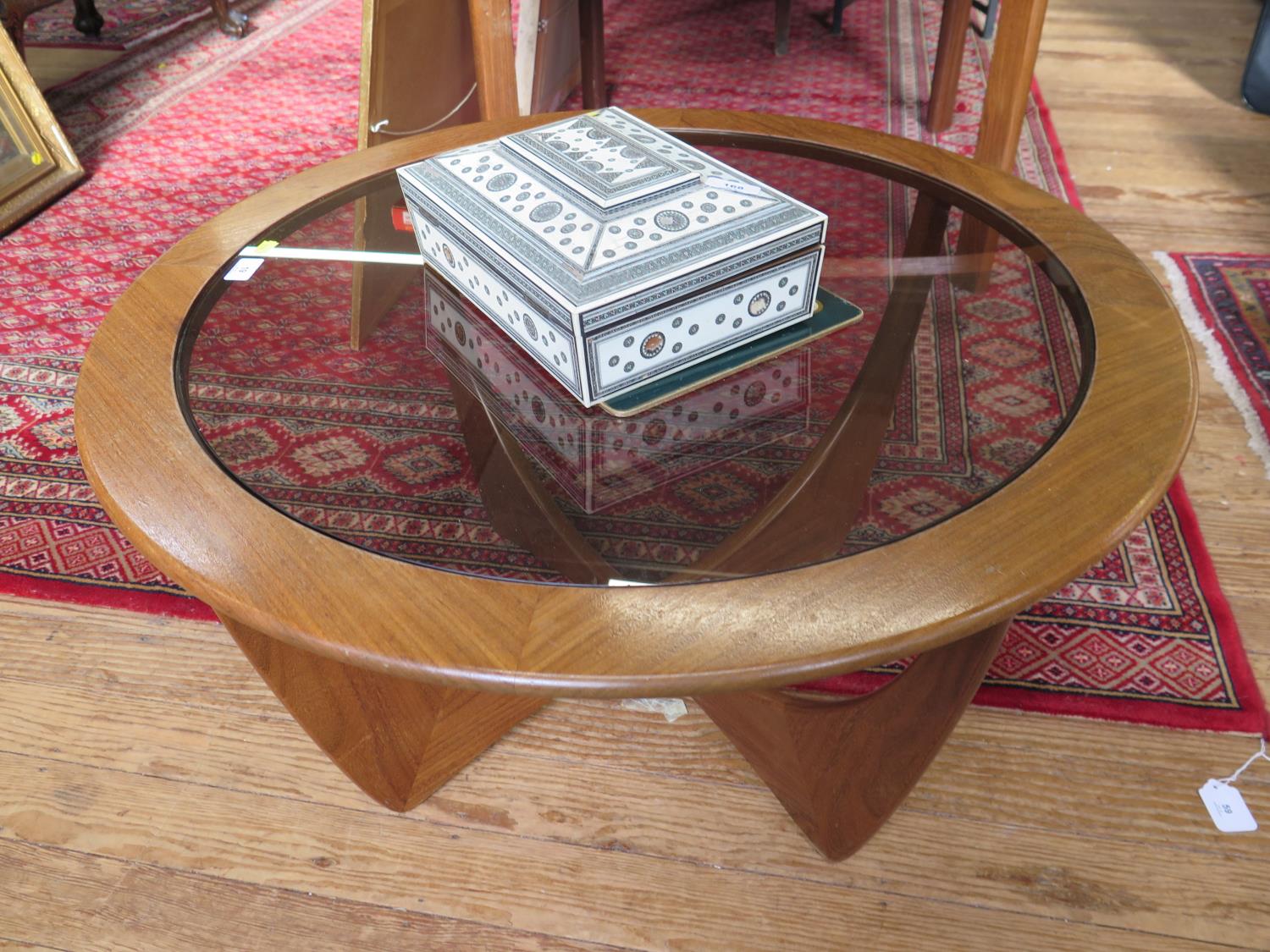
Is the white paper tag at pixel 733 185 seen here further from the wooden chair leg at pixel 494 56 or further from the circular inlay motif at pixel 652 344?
the wooden chair leg at pixel 494 56

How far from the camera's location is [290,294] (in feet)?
2.72

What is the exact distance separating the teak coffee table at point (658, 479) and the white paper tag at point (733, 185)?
4.8 inches

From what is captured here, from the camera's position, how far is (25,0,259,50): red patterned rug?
276 centimetres

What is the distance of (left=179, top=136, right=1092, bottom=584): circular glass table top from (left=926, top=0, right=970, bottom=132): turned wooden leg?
1.35 meters

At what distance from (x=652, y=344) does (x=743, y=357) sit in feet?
0.26

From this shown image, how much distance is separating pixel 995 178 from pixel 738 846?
2.16ft

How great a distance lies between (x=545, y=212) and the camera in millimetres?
703

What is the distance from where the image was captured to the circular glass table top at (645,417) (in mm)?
584

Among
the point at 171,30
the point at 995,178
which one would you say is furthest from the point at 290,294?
the point at 171,30

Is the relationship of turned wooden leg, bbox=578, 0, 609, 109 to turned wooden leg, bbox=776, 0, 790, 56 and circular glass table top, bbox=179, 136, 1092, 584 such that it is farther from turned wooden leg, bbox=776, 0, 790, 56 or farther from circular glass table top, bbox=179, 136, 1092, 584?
circular glass table top, bbox=179, 136, 1092, 584

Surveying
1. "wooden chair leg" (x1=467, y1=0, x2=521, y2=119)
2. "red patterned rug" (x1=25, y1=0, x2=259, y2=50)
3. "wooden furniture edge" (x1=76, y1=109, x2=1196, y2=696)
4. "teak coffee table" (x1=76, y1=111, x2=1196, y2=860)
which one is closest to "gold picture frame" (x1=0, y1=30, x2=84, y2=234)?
"red patterned rug" (x1=25, y1=0, x2=259, y2=50)

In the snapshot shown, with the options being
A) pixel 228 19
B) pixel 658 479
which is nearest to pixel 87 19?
pixel 228 19

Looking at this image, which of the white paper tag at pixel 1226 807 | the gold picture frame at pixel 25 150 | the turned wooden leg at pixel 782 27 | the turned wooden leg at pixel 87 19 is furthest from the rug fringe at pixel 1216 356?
the turned wooden leg at pixel 87 19

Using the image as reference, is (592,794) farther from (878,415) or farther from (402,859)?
(878,415)
